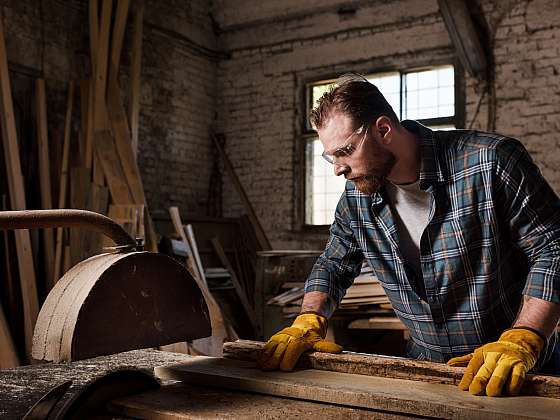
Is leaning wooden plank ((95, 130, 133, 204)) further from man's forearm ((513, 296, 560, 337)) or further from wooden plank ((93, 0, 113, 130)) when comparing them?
man's forearm ((513, 296, 560, 337))

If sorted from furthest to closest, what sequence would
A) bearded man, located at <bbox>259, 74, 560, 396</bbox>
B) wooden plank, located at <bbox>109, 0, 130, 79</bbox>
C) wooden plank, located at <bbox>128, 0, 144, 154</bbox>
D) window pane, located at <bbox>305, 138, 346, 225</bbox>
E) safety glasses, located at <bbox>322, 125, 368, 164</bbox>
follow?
1. window pane, located at <bbox>305, 138, 346, 225</bbox>
2. wooden plank, located at <bbox>128, 0, 144, 154</bbox>
3. wooden plank, located at <bbox>109, 0, 130, 79</bbox>
4. safety glasses, located at <bbox>322, 125, 368, 164</bbox>
5. bearded man, located at <bbox>259, 74, 560, 396</bbox>

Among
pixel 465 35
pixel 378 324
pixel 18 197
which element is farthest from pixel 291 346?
pixel 465 35

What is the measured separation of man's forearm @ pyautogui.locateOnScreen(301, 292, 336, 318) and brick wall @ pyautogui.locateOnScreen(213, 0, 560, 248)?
15.2ft

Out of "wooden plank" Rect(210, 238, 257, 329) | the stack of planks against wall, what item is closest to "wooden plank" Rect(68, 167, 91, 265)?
the stack of planks against wall

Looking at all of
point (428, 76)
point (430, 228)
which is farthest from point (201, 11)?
point (430, 228)

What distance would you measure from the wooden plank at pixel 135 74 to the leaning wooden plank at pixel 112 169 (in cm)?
55

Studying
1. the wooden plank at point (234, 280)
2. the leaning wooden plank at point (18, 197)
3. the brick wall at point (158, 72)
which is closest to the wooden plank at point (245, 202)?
the brick wall at point (158, 72)

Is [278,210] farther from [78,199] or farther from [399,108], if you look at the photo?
[78,199]

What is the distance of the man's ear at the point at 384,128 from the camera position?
2094 mm

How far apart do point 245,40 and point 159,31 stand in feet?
4.05

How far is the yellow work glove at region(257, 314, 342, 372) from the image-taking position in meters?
1.92

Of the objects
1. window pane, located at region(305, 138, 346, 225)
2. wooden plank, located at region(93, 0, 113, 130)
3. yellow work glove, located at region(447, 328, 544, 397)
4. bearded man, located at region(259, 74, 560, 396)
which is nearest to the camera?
yellow work glove, located at region(447, 328, 544, 397)

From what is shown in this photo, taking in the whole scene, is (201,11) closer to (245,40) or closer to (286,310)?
(245,40)

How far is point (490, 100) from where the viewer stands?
6.57m
